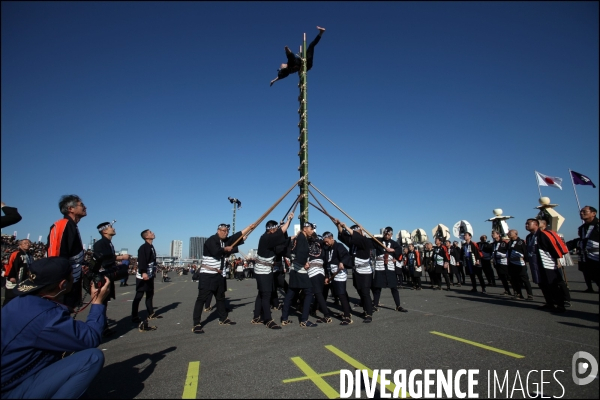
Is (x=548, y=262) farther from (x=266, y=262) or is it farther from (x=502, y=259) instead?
(x=502, y=259)

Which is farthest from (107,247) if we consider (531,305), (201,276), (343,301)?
(531,305)

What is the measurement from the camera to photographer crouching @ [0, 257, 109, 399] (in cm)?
195

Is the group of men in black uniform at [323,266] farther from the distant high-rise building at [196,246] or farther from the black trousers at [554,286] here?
the distant high-rise building at [196,246]

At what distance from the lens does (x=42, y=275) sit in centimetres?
222

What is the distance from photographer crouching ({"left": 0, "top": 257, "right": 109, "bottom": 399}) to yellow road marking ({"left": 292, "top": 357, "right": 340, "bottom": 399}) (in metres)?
1.97

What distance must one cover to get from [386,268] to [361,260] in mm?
1100

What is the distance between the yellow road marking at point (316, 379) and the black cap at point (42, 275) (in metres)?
2.47

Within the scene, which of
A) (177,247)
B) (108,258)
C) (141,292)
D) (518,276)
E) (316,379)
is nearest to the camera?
(316,379)

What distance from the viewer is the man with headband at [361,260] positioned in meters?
6.21

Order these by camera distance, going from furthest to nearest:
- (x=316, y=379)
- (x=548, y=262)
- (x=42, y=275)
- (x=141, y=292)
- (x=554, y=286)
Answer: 1. (x=141, y=292)
2. (x=554, y=286)
3. (x=548, y=262)
4. (x=316, y=379)
5. (x=42, y=275)

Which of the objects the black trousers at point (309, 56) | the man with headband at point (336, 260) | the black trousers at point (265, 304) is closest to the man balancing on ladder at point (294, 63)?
the black trousers at point (309, 56)

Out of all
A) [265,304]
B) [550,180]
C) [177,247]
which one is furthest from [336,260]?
[177,247]

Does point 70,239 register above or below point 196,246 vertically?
above

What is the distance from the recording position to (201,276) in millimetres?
5738
